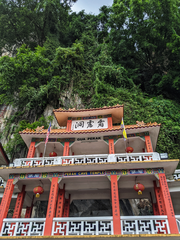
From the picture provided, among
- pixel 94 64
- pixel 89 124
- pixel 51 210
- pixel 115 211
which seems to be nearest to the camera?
pixel 115 211

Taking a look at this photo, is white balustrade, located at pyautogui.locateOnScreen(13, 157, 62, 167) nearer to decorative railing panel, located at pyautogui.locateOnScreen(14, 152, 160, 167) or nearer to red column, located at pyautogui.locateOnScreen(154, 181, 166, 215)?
decorative railing panel, located at pyautogui.locateOnScreen(14, 152, 160, 167)

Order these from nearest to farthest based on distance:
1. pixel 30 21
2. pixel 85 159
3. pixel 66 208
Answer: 1. pixel 85 159
2. pixel 66 208
3. pixel 30 21

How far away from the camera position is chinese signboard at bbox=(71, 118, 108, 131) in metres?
11.2

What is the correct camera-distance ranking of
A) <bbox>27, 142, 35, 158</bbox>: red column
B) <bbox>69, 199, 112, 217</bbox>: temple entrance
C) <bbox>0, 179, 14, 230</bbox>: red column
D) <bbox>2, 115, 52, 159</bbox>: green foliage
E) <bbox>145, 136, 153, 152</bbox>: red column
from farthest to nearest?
<bbox>2, 115, 52, 159</bbox>: green foliage, <bbox>69, 199, 112, 217</bbox>: temple entrance, <bbox>27, 142, 35, 158</bbox>: red column, <bbox>145, 136, 153, 152</bbox>: red column, <bbox>0, 179, 14, 230</bbox>: red column

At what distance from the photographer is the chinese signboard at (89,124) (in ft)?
36.7

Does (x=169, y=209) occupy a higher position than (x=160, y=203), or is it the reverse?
(x=160, y=203)

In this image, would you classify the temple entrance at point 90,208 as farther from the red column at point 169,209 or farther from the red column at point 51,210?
the red column at point 169,209

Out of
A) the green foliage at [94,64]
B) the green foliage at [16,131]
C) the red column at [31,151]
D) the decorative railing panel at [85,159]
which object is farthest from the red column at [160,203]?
the green foliage at [16,131]

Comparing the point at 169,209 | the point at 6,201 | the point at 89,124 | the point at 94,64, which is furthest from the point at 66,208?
the point at 94,64

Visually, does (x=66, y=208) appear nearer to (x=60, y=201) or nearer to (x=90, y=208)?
(x=60, y=201)

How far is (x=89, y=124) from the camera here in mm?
11320

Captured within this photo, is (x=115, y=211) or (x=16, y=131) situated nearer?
(x=115, y=211)

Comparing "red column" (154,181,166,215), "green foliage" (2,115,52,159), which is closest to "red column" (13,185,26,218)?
"green foliage" (2,115,52,159)

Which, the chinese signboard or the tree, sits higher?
the tree
